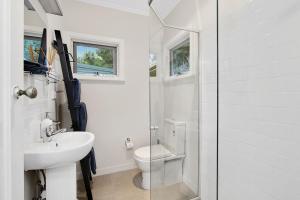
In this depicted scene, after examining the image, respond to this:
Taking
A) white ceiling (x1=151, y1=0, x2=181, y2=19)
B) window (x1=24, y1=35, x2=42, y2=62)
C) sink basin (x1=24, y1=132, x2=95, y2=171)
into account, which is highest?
white ceiling (x1=151, y1=0, x2=181, y2=19)

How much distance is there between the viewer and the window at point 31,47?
44.0 inches

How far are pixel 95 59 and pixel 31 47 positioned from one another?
1.16 metres

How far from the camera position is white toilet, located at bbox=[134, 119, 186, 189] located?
1.66 m

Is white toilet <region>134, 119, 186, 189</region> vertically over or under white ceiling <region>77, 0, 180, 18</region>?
under

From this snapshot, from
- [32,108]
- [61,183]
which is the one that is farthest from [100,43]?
[61,183]

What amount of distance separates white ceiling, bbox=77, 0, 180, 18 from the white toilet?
121 cm

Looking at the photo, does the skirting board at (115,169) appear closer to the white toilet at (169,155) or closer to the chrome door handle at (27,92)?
the white toilet at (169,155)

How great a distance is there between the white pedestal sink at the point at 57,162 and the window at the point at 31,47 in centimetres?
64

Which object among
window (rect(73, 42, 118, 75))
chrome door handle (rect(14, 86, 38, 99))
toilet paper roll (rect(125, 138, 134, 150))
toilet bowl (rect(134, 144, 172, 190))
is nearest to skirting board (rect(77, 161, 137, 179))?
toilet paper roll (rect(125, 138, 134, 150))

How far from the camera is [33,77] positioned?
3.95 feet

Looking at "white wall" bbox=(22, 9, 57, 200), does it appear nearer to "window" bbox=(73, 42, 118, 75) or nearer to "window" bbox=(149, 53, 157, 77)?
"window" bbox=(73, 42, 118, 75)
